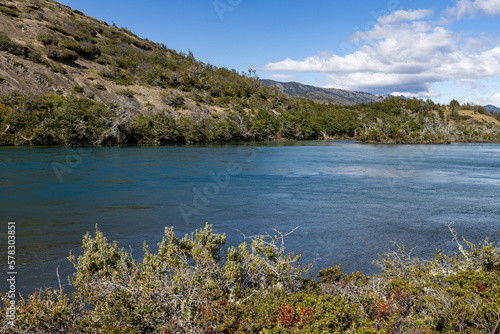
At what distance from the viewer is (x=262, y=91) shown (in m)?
94.4

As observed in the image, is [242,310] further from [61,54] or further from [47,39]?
[47,39]

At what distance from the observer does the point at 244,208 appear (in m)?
14.8

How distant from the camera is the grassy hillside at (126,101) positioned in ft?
147

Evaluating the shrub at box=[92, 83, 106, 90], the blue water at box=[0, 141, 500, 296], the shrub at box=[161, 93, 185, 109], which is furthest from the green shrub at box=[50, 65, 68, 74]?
the blue water at box=[0, 141, 500, 296]

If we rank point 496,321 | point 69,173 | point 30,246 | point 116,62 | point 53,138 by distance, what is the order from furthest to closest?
point 116,62 < point 53,138 < point 69,173 < point 30,246 < point 496,321

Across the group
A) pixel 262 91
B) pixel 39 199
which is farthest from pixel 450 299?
pixel 262 91

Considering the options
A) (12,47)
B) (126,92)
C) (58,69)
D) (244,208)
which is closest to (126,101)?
(126,92)

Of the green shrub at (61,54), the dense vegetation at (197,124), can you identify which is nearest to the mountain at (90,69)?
the green shrub at (61,54)

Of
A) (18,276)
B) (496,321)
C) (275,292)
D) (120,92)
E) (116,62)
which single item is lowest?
(18,276)

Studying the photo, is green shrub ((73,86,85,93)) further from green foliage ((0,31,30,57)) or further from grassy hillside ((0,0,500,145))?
green foliage ((0,31,30,57))

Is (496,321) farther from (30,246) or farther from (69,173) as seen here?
(69,173)

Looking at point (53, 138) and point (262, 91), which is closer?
point (53, 138)

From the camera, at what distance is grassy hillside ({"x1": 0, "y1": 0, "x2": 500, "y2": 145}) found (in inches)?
1767

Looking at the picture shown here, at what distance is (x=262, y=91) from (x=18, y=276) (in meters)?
90.0
